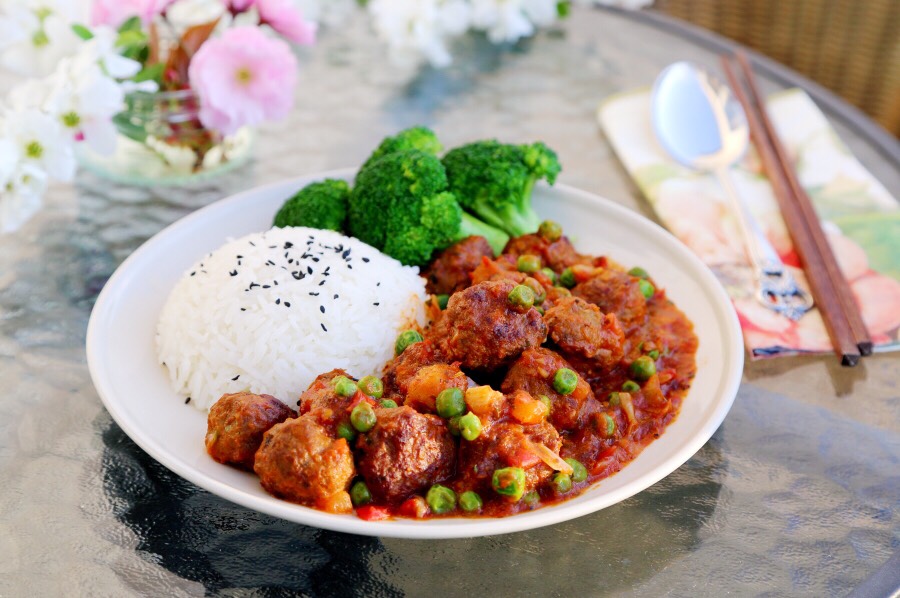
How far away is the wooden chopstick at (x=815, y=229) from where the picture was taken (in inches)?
135

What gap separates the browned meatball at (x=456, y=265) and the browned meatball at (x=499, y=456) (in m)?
0.97

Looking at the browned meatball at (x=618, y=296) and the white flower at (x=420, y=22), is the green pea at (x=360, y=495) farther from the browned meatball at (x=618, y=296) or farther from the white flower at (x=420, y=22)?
the white flower at (x=420, y=22)

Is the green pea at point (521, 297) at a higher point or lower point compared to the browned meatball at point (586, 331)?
higher

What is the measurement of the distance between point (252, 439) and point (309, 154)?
2.61 m

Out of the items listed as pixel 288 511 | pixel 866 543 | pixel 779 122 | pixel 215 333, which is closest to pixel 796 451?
pixel 866 543

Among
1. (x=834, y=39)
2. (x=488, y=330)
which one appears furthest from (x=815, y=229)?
(x=834, y=39)

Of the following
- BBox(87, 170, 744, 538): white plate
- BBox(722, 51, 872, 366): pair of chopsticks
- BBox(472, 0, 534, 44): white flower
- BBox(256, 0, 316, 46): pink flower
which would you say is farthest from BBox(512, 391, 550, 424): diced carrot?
BBox(472, 0, 534, 44): white flower

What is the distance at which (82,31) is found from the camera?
151 inches

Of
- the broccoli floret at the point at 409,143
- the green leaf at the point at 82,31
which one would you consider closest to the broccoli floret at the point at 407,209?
Answer: the broccoli floret at the point at 409,143

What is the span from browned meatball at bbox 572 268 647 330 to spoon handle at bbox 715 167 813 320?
29.4 inches

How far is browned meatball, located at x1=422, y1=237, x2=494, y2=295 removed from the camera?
3443 millimetres

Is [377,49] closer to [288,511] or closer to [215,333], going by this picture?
[215,333]

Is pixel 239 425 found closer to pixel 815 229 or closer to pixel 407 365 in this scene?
pixel 407 365

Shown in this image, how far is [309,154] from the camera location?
481 cm
